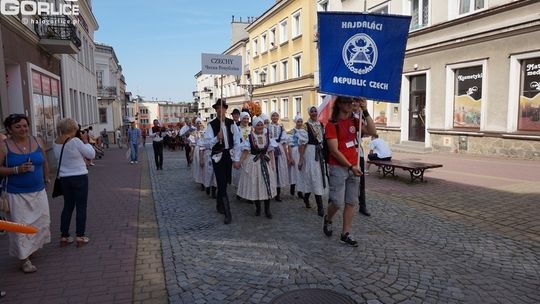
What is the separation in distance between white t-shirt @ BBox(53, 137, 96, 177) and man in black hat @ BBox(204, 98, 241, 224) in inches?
Result: 72.1

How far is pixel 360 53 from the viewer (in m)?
4.69

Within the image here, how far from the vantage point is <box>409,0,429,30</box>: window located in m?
15.9

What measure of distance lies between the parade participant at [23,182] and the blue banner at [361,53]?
3.49 meters

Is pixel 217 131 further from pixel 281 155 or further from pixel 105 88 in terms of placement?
pixel 105 88

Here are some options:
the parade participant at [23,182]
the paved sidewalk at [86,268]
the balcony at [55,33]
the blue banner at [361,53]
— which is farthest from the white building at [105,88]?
the blue banner at [361,53]

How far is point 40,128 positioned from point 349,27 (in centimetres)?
1183

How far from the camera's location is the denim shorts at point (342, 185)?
185 inches

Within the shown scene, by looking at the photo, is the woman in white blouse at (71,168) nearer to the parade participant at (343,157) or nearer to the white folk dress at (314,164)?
the parade participant at (343,157)

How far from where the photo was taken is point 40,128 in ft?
41.6

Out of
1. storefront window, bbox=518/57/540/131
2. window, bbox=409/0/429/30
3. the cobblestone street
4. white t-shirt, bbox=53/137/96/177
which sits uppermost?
window, bbox=409/0/429/30

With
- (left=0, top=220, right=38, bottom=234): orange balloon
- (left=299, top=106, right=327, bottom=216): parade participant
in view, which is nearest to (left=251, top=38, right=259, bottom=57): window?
(left=299, top=106, right=327, bottom=216): parade participant

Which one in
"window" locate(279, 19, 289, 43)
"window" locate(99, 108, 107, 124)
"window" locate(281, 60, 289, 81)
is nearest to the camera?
"window" locate(279, 19, 289, 43)

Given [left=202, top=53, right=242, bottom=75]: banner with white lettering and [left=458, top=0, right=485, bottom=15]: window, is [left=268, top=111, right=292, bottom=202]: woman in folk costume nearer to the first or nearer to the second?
[left=202, top=53, right=242, bottom=75]: banner with white lettering

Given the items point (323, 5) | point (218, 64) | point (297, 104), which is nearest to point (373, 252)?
point (218, 64)
